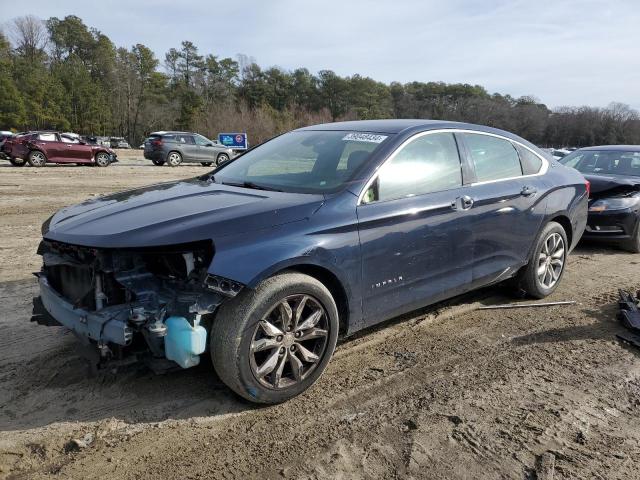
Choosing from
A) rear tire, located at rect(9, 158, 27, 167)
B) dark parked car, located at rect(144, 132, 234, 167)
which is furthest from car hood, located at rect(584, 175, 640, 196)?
rear tire, located at rect(9, 158, 27, 167)

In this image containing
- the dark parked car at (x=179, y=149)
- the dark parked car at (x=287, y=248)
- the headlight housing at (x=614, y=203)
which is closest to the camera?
the dark parked car at (x=287, y=248)

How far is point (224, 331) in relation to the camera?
2791 millimetres

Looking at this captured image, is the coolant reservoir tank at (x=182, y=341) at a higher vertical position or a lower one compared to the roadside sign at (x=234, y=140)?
lower

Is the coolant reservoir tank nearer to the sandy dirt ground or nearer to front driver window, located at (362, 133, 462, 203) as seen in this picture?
the sandy dirt ground

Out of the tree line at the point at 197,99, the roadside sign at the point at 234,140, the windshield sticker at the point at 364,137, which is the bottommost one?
the windshield sticker at the point at 364,137

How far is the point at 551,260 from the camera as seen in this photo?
5074 mm

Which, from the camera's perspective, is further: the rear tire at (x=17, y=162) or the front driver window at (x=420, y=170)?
the rear tire at (x=17, y=162)

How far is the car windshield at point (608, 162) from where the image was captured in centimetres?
788

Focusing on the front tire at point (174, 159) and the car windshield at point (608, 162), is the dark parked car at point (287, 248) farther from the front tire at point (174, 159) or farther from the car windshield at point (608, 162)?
the front tire at point (174, 159)

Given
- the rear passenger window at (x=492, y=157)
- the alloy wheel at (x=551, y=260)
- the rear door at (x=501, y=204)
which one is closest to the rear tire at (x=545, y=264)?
the alloy wheel at (x=551, y=260)

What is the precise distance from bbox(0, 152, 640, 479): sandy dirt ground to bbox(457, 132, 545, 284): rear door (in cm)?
60

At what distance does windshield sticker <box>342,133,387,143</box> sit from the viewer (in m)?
3.81

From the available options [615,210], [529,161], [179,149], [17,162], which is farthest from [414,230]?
[179,149]

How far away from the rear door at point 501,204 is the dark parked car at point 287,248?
17 mm
